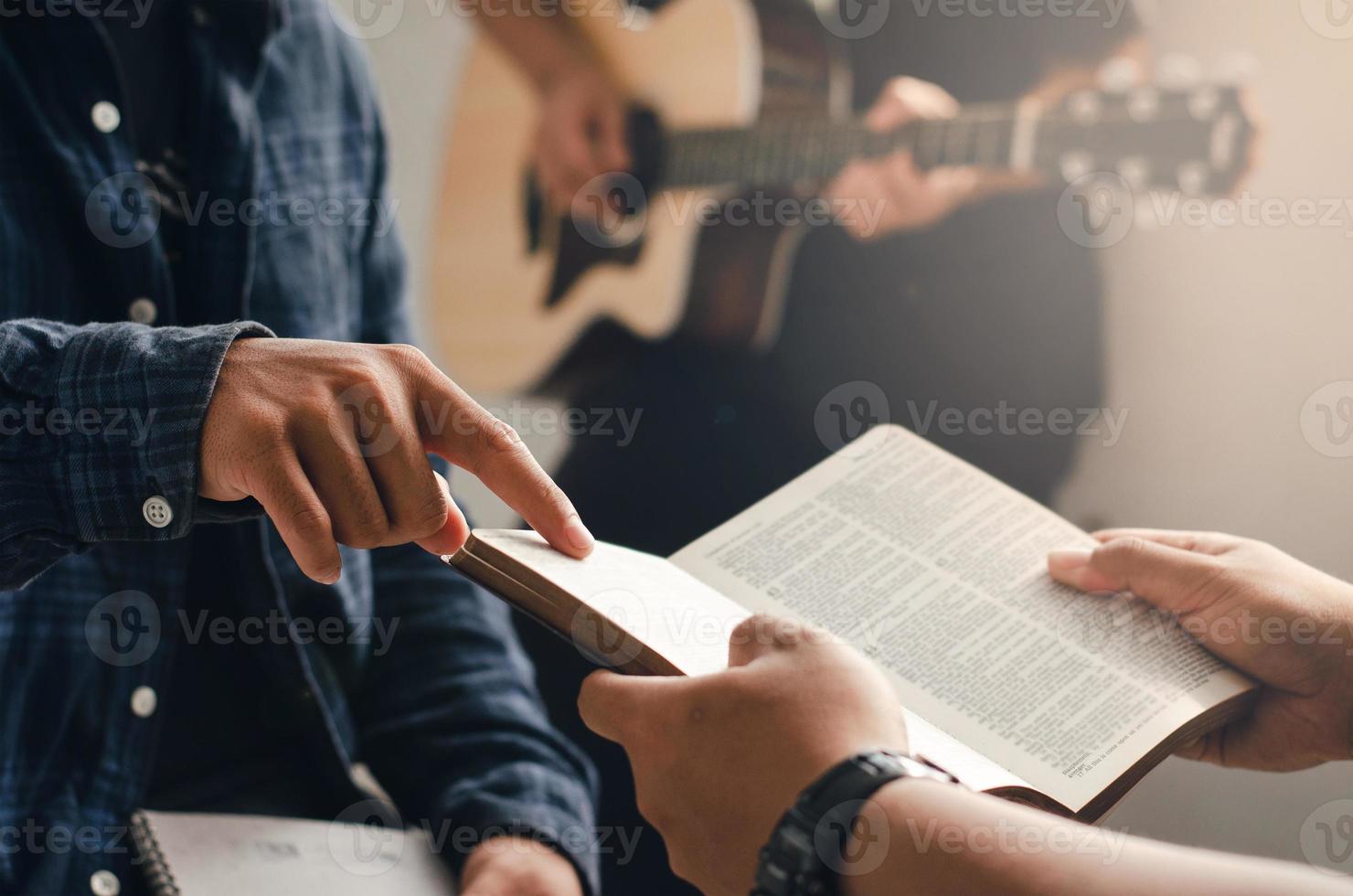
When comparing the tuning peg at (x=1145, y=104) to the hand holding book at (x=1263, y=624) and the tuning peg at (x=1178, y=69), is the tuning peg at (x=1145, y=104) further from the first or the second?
the hand holding book at (x=1263, y=624)

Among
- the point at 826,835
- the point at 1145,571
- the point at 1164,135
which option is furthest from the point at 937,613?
the point at 1164,135

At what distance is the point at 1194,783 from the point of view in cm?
121

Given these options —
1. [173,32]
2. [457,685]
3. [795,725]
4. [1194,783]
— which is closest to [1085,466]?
[1194,783]

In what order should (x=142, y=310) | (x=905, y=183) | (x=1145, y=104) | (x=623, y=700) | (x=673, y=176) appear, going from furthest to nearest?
(x=673, y=176)
(x=905, y=183)
(x=1145, y=104)
(x=142, y=310)
(x=623, y=700)

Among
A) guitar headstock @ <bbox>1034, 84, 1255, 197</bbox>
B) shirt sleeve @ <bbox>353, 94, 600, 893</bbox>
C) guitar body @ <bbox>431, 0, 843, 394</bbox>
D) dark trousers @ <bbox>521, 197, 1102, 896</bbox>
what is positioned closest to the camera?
shirt sleeve @ <bbox>353, 94, 600, 893</bbox>

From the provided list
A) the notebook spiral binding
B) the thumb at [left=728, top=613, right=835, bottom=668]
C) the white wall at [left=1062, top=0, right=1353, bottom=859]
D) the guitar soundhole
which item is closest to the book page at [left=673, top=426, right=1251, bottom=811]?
the thumb at [left=728, top=613, right=835, bottom=668]

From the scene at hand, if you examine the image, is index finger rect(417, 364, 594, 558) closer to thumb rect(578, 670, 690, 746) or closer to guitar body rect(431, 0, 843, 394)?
thumb rect(578, 670, 690, 746)

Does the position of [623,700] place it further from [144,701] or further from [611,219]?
[611,219]

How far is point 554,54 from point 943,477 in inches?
49.4

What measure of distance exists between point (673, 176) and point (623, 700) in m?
1.23

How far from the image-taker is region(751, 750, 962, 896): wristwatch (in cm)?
47

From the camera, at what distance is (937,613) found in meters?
0.73

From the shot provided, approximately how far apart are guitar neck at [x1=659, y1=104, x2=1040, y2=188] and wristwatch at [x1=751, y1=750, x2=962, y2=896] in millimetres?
927

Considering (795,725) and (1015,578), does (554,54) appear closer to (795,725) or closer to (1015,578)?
(1015,578)
